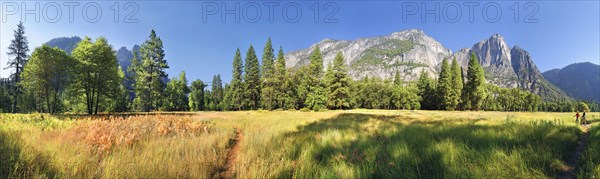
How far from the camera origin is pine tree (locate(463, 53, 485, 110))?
51375 mm

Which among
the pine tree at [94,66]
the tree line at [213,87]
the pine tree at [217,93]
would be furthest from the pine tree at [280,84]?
the pine tree at [217,93]

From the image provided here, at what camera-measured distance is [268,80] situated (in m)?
48.4

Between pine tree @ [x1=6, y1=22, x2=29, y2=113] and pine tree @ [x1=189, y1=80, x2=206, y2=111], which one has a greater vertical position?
pine tree @ [x1=6, y1=22, x2=29, y2=113]

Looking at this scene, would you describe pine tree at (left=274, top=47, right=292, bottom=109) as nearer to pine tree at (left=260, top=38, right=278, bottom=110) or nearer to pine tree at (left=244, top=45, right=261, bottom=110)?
pine tree at (left=260, top=38, right=278, bottom=110)

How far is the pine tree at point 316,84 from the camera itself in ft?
143

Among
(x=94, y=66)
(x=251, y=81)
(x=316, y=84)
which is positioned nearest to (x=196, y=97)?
(x=251, y=81)

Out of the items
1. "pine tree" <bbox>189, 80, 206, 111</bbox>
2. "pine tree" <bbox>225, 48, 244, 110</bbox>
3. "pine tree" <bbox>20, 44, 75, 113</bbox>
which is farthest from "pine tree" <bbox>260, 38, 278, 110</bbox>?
"pine tree" <bbox>189, 80, 206, 111</bbox>

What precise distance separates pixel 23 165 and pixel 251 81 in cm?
4825

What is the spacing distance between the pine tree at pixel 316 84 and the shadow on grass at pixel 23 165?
38.3 meters

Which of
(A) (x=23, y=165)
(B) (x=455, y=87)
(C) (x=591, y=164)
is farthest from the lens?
(B) (x=455, y=87)

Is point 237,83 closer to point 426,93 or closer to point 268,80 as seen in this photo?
point 268,80

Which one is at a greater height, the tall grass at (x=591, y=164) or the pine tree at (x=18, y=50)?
the pine tree at (x=18, y=50)

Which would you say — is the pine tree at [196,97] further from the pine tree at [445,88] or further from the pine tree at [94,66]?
the pine tree at [445,88]

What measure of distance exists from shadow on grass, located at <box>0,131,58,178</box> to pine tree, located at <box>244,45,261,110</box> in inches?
1871
